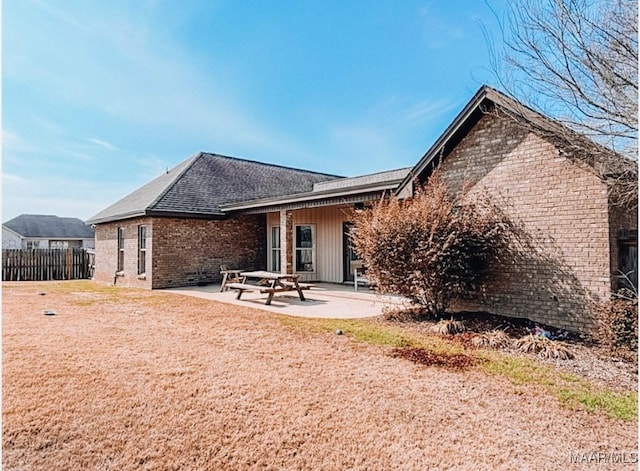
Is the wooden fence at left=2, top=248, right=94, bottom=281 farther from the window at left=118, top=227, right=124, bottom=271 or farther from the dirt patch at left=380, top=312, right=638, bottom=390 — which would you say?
the dirt patch at left=380, top=312, right=638, bottom=390

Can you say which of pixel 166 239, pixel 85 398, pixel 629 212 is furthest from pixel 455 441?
pixel 166 239

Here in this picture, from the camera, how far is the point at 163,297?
12531 mm

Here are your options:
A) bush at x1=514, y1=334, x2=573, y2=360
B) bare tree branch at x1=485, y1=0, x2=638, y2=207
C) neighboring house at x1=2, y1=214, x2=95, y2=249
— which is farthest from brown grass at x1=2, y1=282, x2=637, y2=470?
neighboring house at x1=2, y1=214, x2=95, y2=249

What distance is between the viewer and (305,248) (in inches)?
635

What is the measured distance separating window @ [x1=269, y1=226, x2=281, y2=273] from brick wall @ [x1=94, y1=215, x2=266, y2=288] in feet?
1.96

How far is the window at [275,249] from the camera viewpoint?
17203mm

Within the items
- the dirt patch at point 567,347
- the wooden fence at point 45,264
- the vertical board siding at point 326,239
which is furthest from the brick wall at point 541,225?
the wooden fence at point 45,264

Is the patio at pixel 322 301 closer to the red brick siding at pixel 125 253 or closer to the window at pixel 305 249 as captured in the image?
the window at pixel 305 249

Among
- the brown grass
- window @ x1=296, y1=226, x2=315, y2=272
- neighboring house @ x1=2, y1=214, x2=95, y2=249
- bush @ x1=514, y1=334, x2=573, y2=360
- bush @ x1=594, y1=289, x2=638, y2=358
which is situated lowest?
the brown grass

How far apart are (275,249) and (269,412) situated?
13481 millimetres

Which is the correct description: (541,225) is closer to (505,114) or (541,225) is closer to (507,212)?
(507,212)

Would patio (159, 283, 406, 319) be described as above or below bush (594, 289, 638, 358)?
below

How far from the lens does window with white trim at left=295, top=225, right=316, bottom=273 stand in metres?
16.1

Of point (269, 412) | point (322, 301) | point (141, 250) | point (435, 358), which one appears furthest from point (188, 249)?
point (269, 412)
